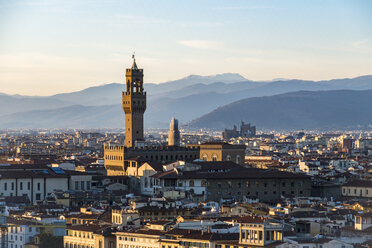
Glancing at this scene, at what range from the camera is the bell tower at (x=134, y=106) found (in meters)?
99.5

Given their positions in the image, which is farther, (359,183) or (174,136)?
(174,136)

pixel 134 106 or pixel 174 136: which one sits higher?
pixel 134 106

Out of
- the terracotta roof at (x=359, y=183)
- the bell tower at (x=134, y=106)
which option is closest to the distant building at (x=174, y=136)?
the bell tower at (x=134, y=106)

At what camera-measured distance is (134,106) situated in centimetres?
10044

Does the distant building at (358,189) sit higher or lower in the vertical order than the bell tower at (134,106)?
lower

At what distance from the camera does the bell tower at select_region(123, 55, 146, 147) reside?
326ft

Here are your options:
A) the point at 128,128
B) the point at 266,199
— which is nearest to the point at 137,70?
the point at 128,128

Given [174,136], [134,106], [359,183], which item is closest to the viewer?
[359,183]

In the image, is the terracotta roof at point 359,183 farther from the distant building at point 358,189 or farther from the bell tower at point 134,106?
the bell tower at point 134,106

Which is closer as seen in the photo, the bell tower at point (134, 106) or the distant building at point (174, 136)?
the bell tower at point (134, 106)

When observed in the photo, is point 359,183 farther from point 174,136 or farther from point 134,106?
point 174,136

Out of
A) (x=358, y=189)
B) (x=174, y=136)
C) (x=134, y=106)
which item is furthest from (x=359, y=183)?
(x=174, y=136)

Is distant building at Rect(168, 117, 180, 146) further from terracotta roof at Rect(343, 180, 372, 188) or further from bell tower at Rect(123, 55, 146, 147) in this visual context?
terracotta roof at Rect(343, 180, 372, 188)

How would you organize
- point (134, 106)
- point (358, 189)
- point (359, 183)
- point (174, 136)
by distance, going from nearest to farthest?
point (358, 189) < point (359, 183) < point (134, 106) < point (174, 136)
